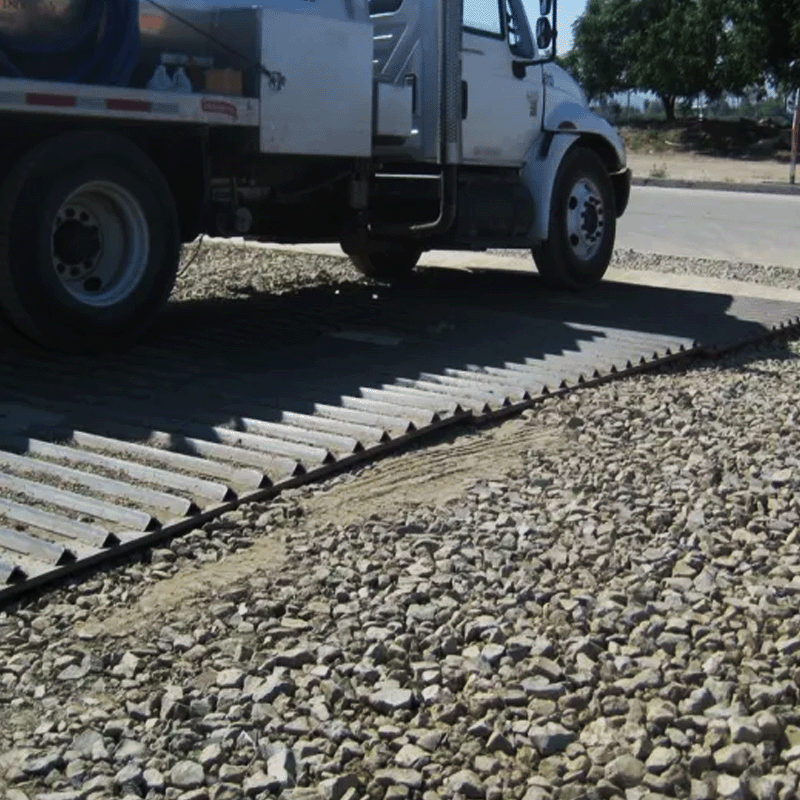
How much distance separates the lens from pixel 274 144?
9.29 metres

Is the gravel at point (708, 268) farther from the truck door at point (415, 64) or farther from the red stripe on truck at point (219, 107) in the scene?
the red stripe on truck at point (219, 107)

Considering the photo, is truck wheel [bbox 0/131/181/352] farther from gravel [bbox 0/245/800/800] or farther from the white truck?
gravel [bbox 0/245/800/800]

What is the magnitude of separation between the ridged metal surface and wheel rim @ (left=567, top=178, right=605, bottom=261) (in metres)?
0.47

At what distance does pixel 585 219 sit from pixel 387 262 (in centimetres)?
190

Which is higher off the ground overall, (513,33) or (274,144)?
(513,33)

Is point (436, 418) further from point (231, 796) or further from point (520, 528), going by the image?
point (231, 796)

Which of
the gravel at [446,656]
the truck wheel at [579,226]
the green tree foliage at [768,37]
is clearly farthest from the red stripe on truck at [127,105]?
the green tree foliage at [768,37]

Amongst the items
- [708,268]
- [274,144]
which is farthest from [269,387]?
[708,268]

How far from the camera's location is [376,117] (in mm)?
10242

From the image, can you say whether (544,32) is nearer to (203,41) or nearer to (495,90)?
(495,90)

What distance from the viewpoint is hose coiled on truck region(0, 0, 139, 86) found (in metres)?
A: 8.18

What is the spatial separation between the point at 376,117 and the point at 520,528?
5371 mm

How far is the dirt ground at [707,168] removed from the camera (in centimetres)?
3148

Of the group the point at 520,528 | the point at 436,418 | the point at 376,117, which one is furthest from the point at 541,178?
the point at 520,528
